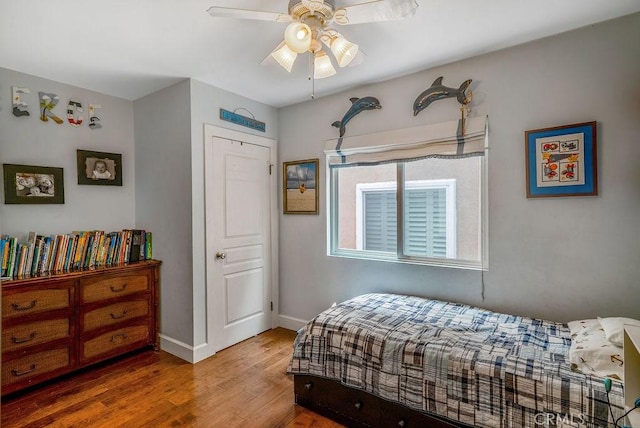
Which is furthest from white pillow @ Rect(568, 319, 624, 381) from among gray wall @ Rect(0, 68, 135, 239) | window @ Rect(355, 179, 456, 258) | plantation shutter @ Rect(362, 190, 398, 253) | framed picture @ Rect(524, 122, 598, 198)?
gray wall @ Rect(0, 68, 135, 239)

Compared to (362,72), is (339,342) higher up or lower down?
lower down

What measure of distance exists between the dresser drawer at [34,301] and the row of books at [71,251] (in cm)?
19

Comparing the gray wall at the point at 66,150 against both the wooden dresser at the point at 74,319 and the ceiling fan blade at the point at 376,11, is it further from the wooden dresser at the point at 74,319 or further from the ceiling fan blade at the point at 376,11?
the ceiling fan blade at the point at 376,11

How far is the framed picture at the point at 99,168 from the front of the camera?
9.37 ft

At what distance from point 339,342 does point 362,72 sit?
209cm

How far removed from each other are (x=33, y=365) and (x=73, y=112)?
208cm

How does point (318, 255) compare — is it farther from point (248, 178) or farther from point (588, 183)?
point (588, 183)

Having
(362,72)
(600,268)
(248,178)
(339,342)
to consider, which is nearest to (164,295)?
(248,178)

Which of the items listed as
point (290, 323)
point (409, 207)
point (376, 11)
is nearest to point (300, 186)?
point (409, 207)

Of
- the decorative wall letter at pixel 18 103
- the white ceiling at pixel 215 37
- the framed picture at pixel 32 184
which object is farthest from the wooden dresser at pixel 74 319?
the white ceiling at pixel 215 37

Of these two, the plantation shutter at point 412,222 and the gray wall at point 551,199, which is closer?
the gray wall at point 551,199

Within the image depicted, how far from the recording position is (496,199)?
7.48 ft

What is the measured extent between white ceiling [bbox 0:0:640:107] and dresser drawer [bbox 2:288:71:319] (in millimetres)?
1670

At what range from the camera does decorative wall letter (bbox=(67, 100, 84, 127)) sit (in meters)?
2.77
